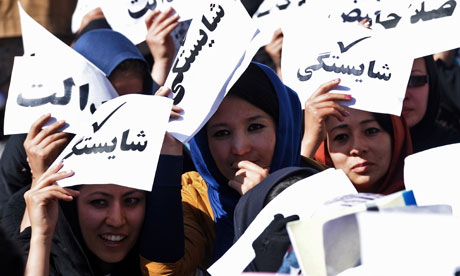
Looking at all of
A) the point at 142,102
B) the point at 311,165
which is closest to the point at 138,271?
the point at 142,102

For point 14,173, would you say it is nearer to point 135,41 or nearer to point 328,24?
point 135,41

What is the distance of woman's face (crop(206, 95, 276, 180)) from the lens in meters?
3.67

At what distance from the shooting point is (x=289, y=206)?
109 inches

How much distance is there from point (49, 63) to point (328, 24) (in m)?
1.30

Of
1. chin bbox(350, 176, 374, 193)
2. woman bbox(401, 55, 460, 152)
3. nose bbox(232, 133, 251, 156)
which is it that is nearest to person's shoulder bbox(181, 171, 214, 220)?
nose bbox(232, 133, 251, 156)

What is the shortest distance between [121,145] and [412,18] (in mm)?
1780

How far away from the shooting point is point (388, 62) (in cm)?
397

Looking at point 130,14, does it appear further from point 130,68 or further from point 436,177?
point 436,177

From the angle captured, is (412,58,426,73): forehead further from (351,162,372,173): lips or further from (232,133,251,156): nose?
(232,133,251,156): nose

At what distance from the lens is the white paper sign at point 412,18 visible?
4176 millimetres

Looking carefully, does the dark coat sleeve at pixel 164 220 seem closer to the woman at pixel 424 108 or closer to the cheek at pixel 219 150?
the cheek at pixel 219 150

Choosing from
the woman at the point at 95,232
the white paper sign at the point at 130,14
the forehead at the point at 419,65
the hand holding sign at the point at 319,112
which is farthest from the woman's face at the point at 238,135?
the forehead at the point at 419,65

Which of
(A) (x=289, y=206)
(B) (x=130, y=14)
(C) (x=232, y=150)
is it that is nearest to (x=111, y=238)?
(C) (x=232, y=150)

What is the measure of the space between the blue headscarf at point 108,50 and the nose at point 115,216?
122cm
